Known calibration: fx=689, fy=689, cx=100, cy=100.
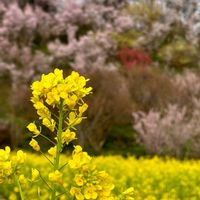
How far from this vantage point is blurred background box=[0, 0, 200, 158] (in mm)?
21062

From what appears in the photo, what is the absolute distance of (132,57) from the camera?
104 feet

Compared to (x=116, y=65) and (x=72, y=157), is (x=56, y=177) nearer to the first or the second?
(x=72, y=157)

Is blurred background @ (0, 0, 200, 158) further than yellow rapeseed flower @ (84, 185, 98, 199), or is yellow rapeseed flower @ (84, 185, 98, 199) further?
blurred background @ (0, 0, 200, 158)

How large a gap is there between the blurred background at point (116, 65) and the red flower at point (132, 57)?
5cm

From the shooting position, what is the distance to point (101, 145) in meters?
22.1

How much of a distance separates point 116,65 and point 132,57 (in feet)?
3.04

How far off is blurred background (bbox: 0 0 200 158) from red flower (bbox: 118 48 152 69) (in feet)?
0.16

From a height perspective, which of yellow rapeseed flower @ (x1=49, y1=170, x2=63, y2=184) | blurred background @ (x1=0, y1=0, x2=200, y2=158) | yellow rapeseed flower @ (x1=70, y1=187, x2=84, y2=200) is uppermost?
yellow rapeseed flower @ (x1=49, y1=170, x2=63, y2=184)

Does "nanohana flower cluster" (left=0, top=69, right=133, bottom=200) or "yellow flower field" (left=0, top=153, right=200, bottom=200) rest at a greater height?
"nanohana flower cluster" (left=0, top=69, right=133, bottom=200)

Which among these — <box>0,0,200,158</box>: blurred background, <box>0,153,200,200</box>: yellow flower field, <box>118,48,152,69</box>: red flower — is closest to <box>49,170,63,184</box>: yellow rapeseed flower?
<box>0,153,200,200</box>: yellow flower field

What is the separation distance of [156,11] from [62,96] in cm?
3632

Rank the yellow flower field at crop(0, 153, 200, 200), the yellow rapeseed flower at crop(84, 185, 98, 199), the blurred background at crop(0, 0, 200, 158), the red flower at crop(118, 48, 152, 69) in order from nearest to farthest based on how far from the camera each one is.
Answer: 1. the yellow rapeseed flower at crop(84, 185, 98, 199)
2. the yellow flower field at crop(0, 153, 200, 200)
3. the blurred background at crop(0, 0, 200, 158)
4. the red flower at crop(118, 48, 152, 69)

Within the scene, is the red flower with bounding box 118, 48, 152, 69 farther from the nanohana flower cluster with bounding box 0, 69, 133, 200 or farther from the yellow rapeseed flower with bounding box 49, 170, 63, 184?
the yellow rapeseed flower with bounding box 49, 170, 63, 184

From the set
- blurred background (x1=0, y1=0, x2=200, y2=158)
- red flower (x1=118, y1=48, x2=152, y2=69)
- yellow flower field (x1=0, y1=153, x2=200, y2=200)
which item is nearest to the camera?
yellow flower field (x1=0, y1=153, x2=200, y2=200)
